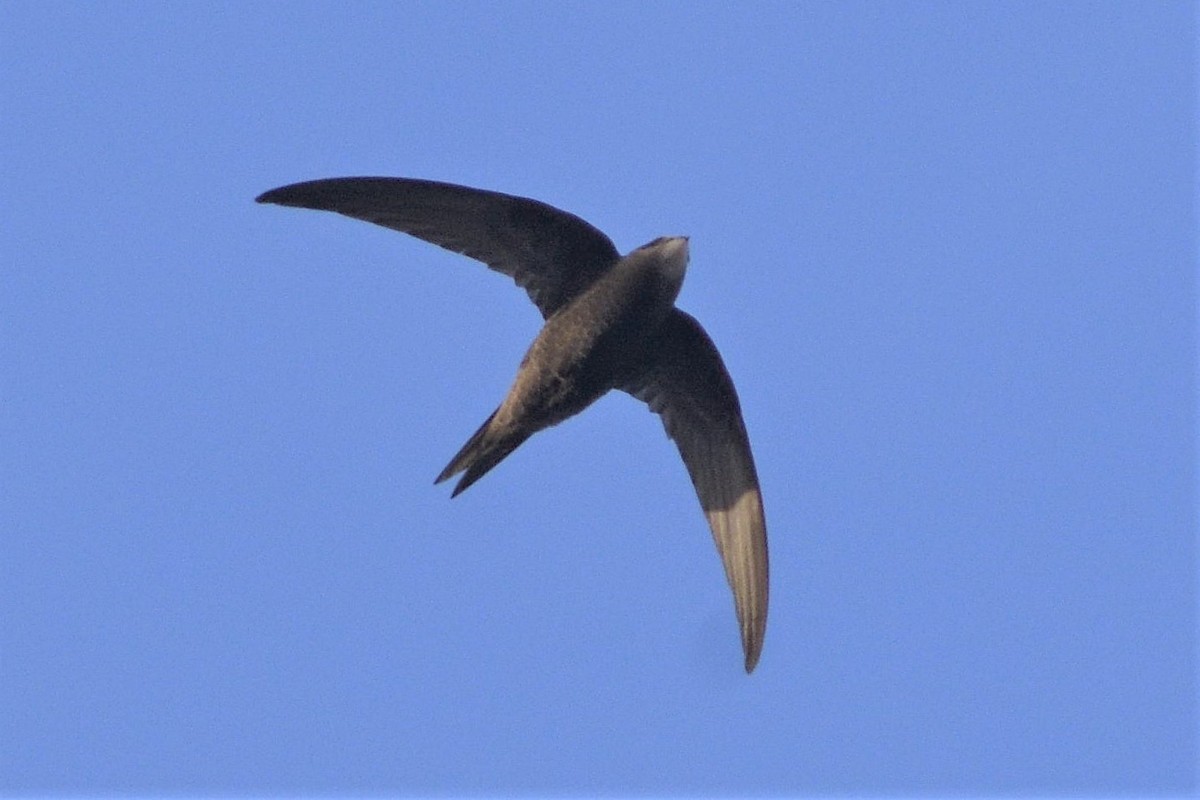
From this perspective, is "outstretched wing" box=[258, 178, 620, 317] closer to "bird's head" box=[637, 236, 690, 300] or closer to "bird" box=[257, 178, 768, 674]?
"bird" box=[257, 178, 768, 674]

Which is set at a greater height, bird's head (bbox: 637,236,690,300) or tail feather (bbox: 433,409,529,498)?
bird's head (bbox: 637,236,690,300)

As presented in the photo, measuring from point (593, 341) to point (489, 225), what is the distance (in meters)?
0.82

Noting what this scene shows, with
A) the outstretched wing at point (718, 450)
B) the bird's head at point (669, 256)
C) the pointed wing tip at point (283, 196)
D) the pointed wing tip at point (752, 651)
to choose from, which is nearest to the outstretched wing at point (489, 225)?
the pointed wing tip at point (283, 196)

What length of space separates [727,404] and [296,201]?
2.26 metres

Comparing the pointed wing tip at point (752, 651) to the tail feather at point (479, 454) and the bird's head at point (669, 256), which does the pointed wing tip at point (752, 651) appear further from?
the bird's head at point (669, 256)

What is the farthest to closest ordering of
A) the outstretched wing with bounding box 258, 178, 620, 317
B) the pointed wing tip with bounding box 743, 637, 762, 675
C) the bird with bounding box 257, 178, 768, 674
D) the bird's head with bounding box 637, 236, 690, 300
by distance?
the pointed wing tip with bounding box 743, 637, 762, 675
the outstretched wing with bounding box 258, 178, 620, 317
the bird with bounding box 257, 178, 768, 674
the bird's head with bounding box 637, 236, 690, 300

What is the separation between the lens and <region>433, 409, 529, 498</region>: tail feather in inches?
396

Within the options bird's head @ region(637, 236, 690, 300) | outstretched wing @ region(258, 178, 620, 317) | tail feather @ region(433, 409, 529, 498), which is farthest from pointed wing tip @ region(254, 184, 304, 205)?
bird's head @ region(637, 236, 690, 300)

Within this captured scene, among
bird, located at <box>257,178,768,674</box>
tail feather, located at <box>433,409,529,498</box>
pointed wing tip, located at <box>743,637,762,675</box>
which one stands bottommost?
pointed wing tip, located at <box>743,637,762,675</box>

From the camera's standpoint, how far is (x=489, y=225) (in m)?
10.4

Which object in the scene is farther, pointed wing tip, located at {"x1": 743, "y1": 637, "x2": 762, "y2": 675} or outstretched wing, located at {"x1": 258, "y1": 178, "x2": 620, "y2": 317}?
pointed wing tip, located at {"x1": 743, "y1": 637, "x2": 762, "y2": 675}

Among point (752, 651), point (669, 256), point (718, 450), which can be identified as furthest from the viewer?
point (718, 450)

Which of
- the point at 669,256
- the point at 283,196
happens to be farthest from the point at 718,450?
the point at 283,196

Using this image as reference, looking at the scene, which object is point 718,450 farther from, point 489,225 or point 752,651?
point 489,225
